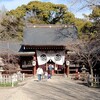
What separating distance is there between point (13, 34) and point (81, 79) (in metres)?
25.4

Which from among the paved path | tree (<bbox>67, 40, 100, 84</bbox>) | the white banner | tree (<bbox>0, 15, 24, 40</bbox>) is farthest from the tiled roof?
the paved path

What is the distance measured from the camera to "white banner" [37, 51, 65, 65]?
36719 millimetres

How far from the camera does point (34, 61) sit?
35531 millimetres

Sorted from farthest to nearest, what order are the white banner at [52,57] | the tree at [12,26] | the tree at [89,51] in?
1. the tree at [12,26]
2. the white banner at [52,57]
3. the tree at [89,51]

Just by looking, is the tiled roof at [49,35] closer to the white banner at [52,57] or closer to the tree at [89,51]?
the white banner at [52,57]

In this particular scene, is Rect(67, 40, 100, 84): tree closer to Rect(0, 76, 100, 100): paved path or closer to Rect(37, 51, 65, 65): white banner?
Rect(37, 51, 65, 65): white banner

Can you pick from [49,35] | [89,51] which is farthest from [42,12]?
[89,51]

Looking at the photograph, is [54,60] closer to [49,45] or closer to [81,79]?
[49,45]

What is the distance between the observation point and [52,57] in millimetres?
36812

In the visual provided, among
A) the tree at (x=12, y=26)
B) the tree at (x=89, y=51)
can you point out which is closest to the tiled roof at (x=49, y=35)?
the tree at (x=89, y=51)

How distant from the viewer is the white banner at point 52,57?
36719 millimetres

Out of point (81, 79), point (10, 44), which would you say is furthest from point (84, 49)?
point (10, 44)

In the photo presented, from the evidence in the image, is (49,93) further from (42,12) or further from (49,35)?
(42,12)

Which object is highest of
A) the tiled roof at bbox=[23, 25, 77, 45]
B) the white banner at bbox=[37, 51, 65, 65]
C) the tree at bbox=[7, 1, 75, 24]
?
the tree at bbox=[7, 1, 75, 24]
